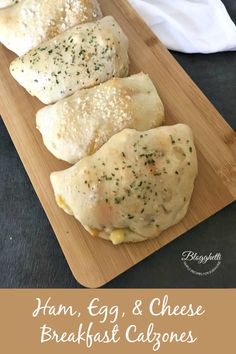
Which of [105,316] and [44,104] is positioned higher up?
Answer: [44,104]

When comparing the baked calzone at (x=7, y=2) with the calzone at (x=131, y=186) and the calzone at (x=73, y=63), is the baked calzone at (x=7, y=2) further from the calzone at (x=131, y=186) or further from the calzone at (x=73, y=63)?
the calzone at (x=131, y=186)

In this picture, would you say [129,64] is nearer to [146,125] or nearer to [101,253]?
[146,125]

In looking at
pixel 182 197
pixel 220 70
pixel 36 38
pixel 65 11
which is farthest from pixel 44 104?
pixel 220 70

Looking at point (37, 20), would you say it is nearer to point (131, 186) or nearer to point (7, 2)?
point (7, 2)

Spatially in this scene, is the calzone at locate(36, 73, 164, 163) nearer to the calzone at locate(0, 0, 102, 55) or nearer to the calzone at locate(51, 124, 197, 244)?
the calzone at locate(51, 124, 197, 244)

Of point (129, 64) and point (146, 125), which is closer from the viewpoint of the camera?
point (146, 125)

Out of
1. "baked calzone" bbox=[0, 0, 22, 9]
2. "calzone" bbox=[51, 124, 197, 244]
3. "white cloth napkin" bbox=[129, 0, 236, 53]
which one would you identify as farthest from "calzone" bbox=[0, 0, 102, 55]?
"calzone" bbox=[51, 124, 197, 244]

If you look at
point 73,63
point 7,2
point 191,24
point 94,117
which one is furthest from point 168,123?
point 7,2
